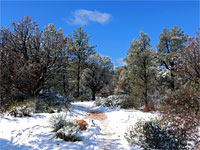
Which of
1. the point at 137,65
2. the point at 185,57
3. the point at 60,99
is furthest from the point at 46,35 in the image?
the point at 185,57

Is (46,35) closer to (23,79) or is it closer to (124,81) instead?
(23,79)

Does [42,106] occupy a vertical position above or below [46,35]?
below

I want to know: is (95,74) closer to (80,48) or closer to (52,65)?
(80,48)

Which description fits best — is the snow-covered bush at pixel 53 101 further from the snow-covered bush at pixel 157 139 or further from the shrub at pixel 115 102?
the snow-covered bush at pixel 157 139

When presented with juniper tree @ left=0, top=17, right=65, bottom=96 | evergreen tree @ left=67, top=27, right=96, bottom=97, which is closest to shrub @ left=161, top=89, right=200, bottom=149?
juniper tree @ left=0, top=17, right=65, bottom=96

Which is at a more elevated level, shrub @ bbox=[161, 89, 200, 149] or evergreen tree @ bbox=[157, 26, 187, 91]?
evergreen tree @ bbox=[157, 26, 187, 91]

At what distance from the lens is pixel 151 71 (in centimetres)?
1238

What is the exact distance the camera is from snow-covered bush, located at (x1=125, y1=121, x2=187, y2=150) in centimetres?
419

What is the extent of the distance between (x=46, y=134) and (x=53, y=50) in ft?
30.5

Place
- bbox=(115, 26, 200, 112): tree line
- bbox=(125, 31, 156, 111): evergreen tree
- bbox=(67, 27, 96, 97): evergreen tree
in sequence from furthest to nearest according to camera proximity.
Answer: bbox=(67, 27, 96, 97): evergreen tree → bbox=(125, 31, 156, 111): evergreen tree → bbox=(115, 26, 200, 112): tree line

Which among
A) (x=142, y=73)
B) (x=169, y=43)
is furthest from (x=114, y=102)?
(x=169, y=43)

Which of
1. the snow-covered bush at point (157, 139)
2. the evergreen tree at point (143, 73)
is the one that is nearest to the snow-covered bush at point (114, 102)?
the evergreen tree at point (143, 73)

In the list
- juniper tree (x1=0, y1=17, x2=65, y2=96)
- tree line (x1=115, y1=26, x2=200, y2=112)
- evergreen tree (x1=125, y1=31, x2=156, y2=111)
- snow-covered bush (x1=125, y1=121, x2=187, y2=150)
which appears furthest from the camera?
evergreen tree (x1=125, y1=31, x2=156, y2=111)

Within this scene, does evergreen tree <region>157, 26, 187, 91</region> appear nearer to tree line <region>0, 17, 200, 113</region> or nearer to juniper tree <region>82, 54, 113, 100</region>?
tree line <region>0, 17, 200, 113</region>
